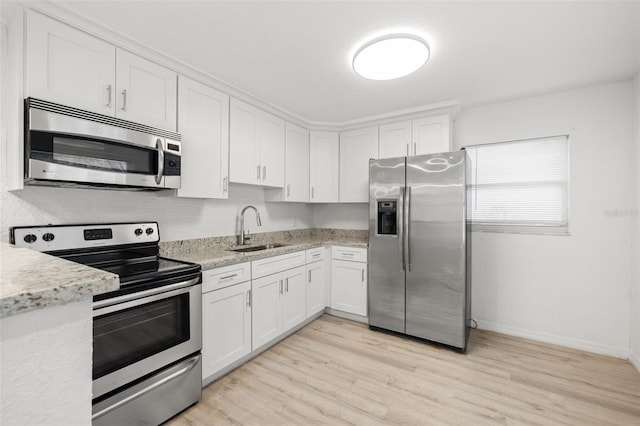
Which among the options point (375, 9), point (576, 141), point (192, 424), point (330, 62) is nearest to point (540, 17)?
point (375, 9)

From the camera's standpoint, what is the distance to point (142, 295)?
5.24 feet

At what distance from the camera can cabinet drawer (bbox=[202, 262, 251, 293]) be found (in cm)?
203

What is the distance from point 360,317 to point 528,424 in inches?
68.2

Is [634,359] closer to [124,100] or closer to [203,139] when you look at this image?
[203,139]

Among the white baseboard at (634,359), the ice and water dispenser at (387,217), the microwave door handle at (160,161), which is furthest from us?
the ice and water dispenser at (387,217)

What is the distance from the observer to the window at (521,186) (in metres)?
2.80

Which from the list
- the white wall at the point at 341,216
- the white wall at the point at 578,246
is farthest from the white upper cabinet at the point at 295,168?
the white wall at the point at 578,246

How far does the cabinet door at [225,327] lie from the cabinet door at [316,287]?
907 mm

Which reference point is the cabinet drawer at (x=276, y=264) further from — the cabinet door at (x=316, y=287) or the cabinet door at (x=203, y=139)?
the cabinet door at (x=203, y=139)

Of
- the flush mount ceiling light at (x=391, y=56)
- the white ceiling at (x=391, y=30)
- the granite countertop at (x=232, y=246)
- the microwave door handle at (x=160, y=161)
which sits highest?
the white ceiling at (x=391, y=30)

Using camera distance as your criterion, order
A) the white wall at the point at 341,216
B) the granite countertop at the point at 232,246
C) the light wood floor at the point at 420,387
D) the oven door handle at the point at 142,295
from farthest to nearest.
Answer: the white wall at the point at 341,216, the granite countertop at the point at 232,246, the light wood floor at the point at 420,387, the oven door handle at the point at 142,295

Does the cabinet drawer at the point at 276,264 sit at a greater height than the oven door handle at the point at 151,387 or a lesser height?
greater

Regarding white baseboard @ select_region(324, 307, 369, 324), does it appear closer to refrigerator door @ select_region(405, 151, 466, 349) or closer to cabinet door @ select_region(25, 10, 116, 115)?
refrigerator door @ select_region(405, 151, 466, 349)

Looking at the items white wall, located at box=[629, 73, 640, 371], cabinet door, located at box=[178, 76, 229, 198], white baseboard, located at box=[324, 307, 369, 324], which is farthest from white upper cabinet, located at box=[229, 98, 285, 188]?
white wall, located at box=[629, 73, 640, 371]
